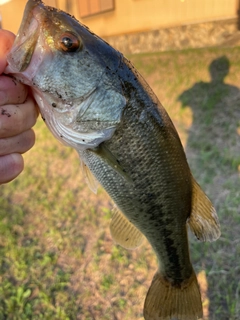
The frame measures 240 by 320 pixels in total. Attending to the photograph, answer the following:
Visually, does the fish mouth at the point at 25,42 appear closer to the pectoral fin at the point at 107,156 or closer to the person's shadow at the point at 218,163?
the pectoral fin at the point at 107,156

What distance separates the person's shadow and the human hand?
189 cm

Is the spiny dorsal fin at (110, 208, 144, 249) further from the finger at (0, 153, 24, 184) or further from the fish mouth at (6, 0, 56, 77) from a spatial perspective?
the fish mouth at (6, 0, 56, 77)

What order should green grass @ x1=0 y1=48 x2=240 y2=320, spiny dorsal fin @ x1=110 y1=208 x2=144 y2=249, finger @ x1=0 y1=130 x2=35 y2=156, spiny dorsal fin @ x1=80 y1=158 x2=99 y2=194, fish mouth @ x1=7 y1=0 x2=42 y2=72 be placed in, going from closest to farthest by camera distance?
fish mouth @ x1=7 y1=0 x2=42 y2=72, finger @ x1=0 y1=130 x2=35 y2=156, spiny dorsal fin @ x1=80 y1=158 x2=99 y2=194, spiny dorsal fin @ x1=110 y1=208 x2=144 y2=249, green grass @ x1=0 y1=48 x2=240 y2=320

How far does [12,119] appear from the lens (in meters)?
1.11

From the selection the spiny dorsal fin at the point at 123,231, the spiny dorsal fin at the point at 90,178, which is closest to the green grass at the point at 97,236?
the spiny dorsal fin at the point at 123,231

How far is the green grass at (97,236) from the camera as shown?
250 cm

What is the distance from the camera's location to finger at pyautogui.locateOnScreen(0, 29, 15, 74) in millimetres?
1038

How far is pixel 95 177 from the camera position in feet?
4.29

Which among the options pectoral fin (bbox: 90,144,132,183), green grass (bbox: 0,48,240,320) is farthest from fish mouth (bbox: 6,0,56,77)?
green grass (bbox: 0,48,240,320)

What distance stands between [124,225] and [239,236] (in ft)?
5.33

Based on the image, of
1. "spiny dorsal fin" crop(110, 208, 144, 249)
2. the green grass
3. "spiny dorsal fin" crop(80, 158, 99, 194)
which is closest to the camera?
"spiny dorsal fin" crop(80, 158, 99, 194)

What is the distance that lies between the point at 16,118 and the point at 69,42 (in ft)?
1.03

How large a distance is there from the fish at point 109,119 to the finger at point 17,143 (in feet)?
0.31

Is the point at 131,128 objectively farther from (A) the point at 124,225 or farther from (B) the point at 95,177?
(A) the point at 124,225
